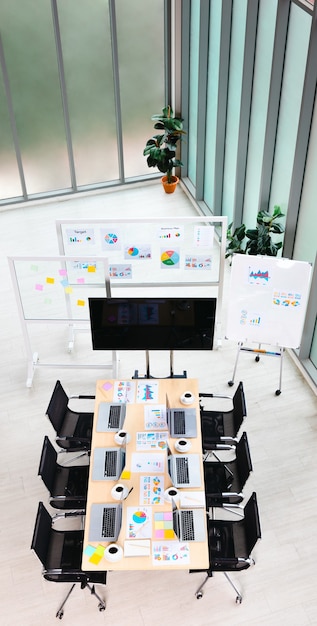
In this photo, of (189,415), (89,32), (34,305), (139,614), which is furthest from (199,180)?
(139,614)

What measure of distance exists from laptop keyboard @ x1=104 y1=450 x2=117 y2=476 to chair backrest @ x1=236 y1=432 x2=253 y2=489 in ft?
3.51

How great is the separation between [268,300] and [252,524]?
7.47 ft

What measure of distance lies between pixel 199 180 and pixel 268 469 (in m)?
4.81

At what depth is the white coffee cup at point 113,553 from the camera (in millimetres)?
4355

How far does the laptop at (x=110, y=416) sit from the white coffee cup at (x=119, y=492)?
0.61m

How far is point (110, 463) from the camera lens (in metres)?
4.99

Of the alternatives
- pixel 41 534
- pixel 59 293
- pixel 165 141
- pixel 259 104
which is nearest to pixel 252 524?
pixel 41 534

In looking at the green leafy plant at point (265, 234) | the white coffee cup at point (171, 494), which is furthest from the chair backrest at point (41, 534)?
the green leafy plant at point (265, 234)

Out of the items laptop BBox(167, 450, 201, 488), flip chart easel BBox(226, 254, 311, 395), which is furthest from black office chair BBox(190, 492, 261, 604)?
flip chart easel BBox(226, 254, 311, 395)

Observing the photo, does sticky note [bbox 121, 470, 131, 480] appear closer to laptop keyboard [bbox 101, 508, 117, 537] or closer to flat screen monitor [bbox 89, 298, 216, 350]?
laptop keyboard [bbox 101, 508, 117, 537]

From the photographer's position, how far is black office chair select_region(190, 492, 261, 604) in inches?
179

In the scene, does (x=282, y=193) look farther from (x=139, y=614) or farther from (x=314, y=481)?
(x=139, y=614)

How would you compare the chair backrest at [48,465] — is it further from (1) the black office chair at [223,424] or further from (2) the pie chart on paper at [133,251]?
(2) the pie chart on paper at [133,251]

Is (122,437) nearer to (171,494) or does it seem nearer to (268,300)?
(171,494)
